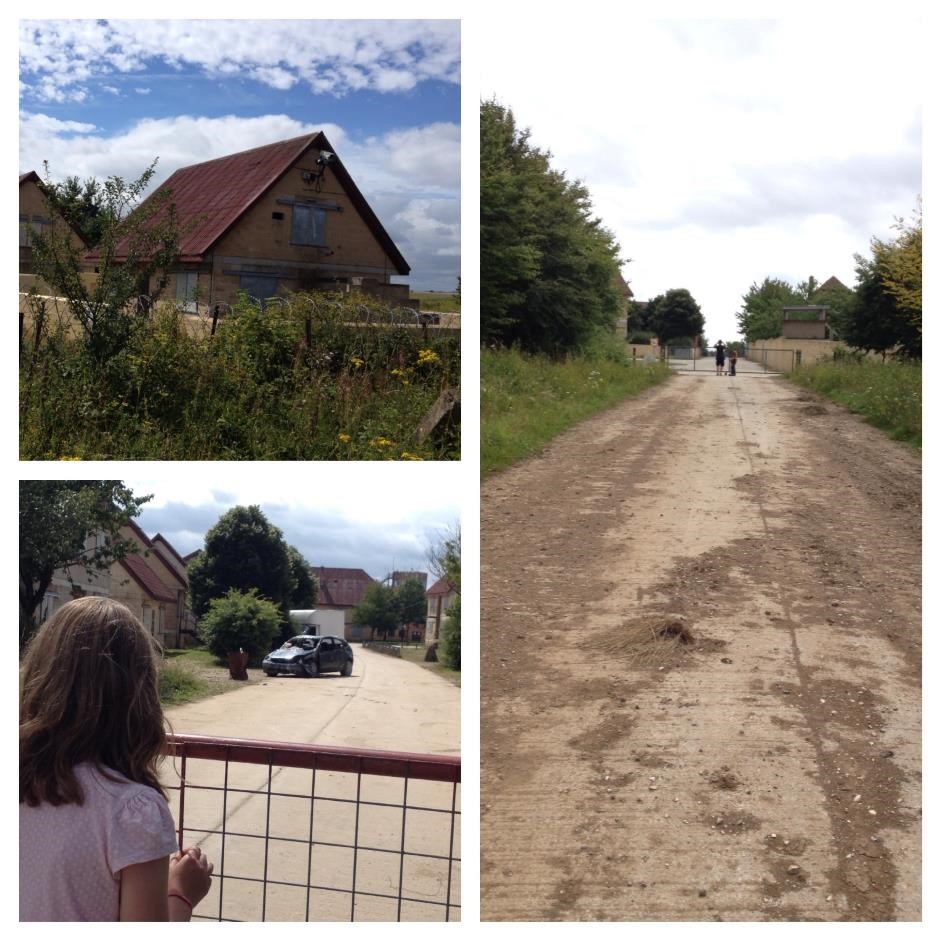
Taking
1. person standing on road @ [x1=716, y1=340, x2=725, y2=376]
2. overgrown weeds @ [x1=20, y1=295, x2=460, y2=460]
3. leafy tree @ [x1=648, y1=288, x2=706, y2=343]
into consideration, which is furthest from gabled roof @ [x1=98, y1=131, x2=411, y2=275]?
leafy tree @ [x1=648, y1=288, x2=706, y2=343]

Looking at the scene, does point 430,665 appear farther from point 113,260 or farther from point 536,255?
point 536,255

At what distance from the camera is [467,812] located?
1.96 m

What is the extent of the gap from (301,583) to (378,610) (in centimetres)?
16

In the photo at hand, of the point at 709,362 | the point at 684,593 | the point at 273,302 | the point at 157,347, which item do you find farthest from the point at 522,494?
the point at 709,362

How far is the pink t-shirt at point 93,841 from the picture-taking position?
164 centimetres

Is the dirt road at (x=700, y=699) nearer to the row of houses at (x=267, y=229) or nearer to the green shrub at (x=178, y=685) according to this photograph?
the green shrub at (x=178, y=685)

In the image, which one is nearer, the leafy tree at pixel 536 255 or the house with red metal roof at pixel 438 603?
the house with red metal roof at pixel 438 603

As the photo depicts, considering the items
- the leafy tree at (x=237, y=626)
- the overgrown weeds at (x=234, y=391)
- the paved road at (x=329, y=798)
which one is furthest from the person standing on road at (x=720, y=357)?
the leafy tree at (x=237, y=626)

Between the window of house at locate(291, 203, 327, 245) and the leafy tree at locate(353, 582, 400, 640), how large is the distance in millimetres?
1338

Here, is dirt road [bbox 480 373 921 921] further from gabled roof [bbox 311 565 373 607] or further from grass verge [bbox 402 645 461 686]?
gabled roof [bbox 311 565 373 607]

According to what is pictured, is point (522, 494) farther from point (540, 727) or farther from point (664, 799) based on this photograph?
point (664, 799)

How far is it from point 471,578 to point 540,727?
2.48 m

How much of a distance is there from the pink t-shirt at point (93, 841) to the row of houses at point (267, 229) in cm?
135

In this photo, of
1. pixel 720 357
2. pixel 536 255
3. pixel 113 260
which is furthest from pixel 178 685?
pixel 720 357
